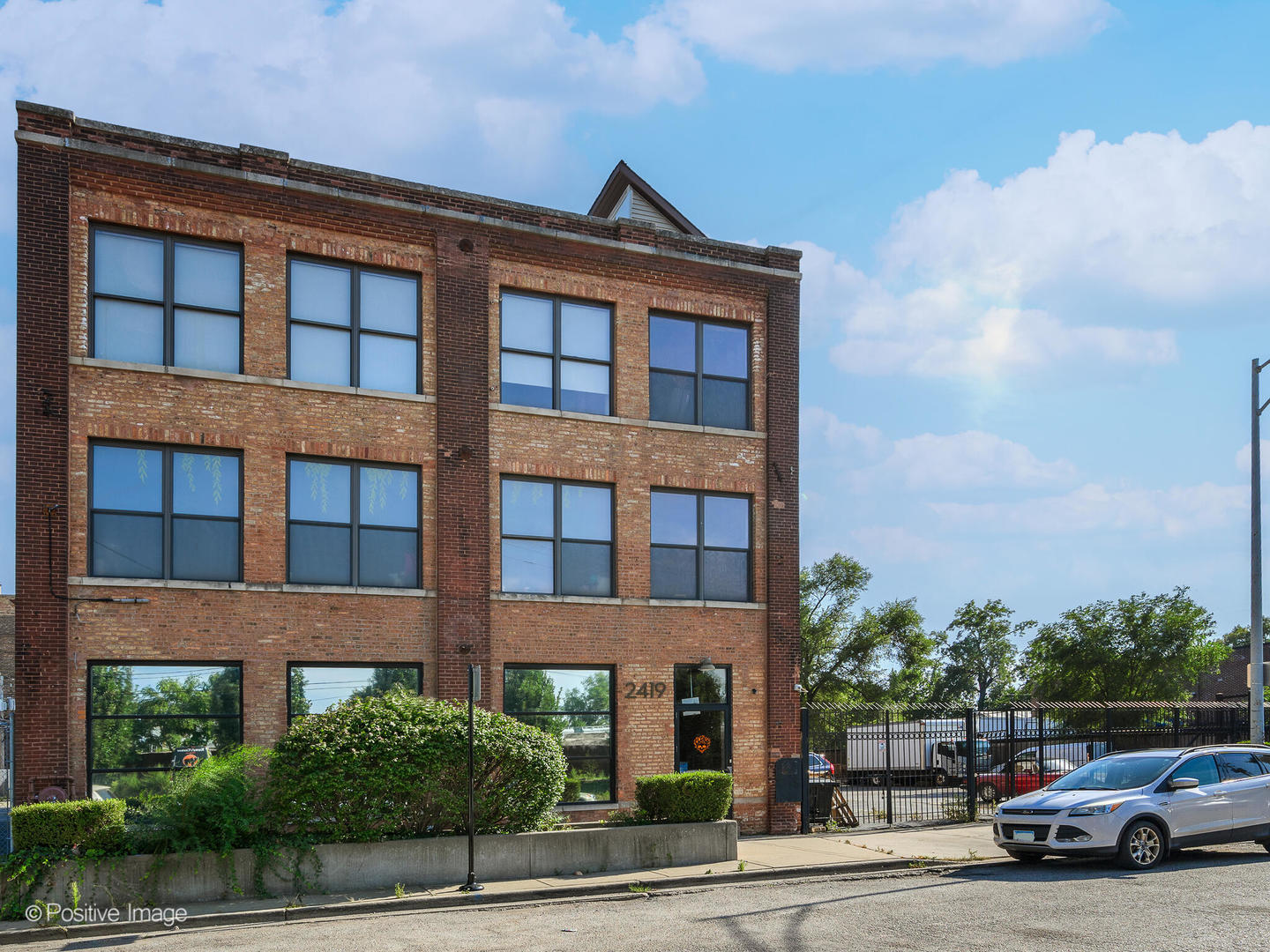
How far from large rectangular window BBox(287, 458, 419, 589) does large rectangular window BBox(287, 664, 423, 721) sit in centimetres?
135

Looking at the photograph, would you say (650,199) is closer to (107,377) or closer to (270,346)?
(270,346)

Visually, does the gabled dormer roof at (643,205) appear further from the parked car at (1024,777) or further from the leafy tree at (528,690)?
the parked car at (1024,777)

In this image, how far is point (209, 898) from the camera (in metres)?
15.0

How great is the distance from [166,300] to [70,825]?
325 inches

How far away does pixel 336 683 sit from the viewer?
19703mm

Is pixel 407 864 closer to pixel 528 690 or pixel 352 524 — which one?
pixel 528 690

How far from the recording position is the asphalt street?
11.9 m

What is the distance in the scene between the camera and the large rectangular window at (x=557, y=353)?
2191 centimetres

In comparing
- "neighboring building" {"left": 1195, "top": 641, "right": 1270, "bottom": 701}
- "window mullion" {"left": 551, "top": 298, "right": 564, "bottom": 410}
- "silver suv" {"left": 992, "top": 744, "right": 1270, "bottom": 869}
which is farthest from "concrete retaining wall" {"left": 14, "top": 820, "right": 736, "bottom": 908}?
"neighboring building" {"left": 1195, "top": 641, "right": 1270, "bottom": 701}

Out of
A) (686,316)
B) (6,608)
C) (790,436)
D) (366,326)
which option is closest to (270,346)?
(366,326)

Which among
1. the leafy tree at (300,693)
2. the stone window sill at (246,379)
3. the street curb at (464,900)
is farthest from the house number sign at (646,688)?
the stone window sill at (246,379)

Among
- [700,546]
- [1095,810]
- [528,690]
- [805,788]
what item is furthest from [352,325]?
[1095,810]

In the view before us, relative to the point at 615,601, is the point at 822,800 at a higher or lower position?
lower

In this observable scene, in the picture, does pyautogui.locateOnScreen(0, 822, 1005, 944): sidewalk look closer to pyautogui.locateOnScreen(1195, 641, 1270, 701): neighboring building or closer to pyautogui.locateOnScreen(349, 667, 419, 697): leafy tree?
pyautogui.locateOnScreen(349, 667, 419, 697): leafy tree
